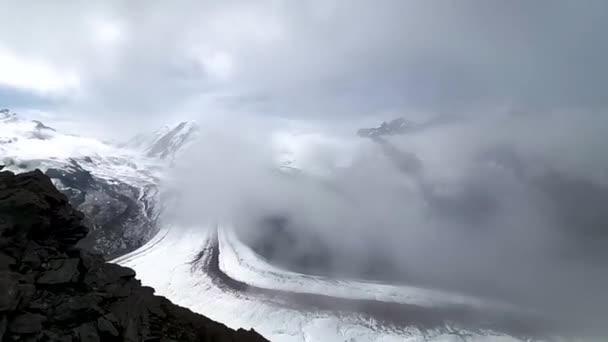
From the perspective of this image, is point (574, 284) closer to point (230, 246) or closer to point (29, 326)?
point (230, 246)

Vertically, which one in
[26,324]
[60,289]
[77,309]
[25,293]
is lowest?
[26,324]

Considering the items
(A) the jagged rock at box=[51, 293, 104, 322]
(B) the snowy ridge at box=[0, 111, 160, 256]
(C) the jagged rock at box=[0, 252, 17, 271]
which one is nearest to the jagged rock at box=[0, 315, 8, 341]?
(A) the jagged rock at box=[51, 293, 104, 322]

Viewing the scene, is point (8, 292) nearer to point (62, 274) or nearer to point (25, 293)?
point (25, 293)

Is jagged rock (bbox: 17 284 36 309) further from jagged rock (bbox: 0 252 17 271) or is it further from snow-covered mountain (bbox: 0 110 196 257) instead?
snow-covered mountain (bbox: 0 110 196 257)

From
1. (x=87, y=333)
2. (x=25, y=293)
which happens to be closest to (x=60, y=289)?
(x=25, y=293)

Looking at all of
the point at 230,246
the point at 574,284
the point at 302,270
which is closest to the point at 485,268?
the point at 574,284

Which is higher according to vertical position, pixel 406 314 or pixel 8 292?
pixel 8 292

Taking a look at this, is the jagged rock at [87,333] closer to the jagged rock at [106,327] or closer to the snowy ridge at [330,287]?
the jagged rock at [106,327]

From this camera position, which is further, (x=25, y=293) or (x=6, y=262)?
(x=6, y=262)
